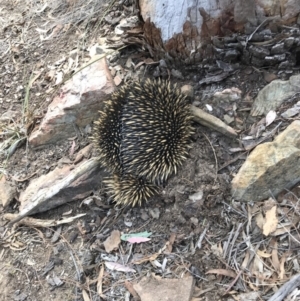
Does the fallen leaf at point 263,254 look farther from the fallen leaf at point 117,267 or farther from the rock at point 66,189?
the rock at point 66,189

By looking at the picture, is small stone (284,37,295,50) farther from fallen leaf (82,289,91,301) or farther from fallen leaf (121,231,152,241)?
fallen leaf (82,289,91,301)

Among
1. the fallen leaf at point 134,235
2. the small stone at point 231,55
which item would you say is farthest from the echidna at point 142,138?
the small stone at point 231,55

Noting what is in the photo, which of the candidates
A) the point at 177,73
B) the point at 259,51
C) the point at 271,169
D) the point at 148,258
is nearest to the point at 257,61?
the point at 259,51

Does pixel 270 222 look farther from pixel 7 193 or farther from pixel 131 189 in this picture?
pixel 7 193

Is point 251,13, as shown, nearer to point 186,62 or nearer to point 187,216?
point 186,62

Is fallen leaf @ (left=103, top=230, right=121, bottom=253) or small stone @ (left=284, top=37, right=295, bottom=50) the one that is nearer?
small stone @ (left=284, top=37, right=295, bottom=50)

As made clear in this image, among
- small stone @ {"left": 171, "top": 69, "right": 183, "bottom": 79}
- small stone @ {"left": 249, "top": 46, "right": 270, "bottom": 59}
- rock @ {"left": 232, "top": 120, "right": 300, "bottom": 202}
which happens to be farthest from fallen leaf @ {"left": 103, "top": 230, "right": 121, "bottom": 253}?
small stone @ {"left": 249, "top": 46, "right": 270, "bottom": 59}
